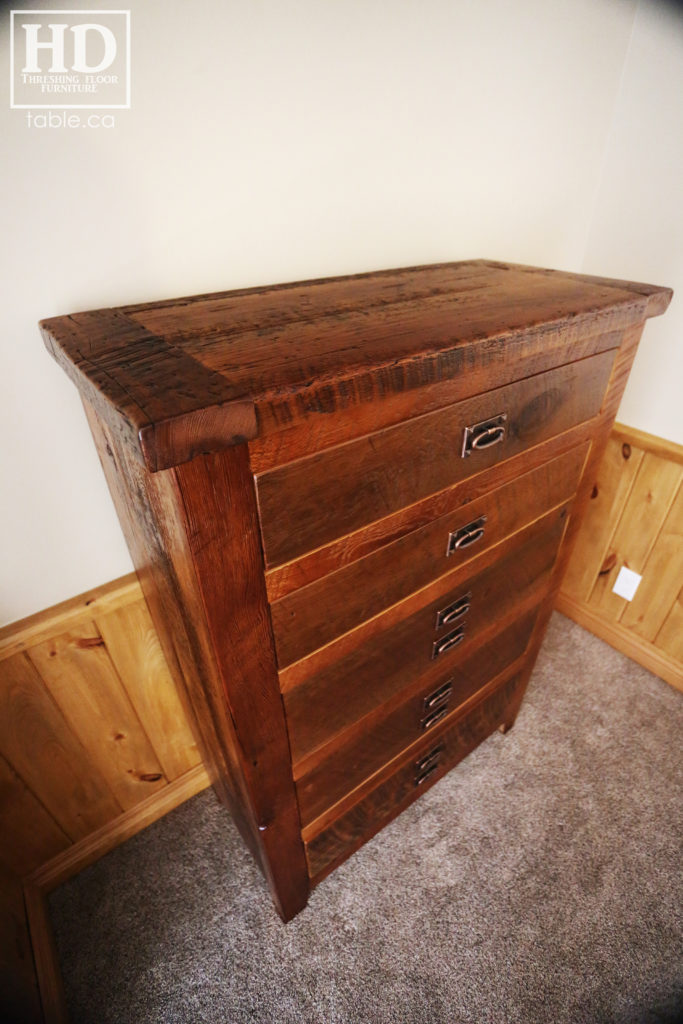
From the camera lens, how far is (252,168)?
2.46 ft

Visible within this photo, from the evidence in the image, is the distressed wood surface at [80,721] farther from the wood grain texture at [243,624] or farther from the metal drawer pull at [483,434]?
the metal drawer pull at [483,434]

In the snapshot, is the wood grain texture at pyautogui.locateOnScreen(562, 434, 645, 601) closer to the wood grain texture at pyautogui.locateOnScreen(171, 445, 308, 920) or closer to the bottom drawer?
the bottom drawer

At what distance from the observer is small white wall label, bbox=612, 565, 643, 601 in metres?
1.49

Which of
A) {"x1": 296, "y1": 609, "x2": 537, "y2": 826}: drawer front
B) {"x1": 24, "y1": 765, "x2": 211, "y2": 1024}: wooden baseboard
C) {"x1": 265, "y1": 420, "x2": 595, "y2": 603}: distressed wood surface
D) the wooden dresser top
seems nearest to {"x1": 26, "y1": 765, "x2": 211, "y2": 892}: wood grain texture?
{"x1": 24, "y1": 765, "x2": 211, "y2": 1024}: wooden baseboard

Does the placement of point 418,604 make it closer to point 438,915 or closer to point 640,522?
point 438,915

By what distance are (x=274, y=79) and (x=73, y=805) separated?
1415 millimetres

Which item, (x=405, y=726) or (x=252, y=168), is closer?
(x=252, y=168)

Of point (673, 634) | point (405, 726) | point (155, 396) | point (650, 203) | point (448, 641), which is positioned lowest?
point (673, 634)

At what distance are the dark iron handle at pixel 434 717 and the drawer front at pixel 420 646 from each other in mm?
111

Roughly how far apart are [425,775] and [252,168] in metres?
1.23

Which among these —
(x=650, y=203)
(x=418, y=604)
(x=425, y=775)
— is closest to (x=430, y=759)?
(x=425, y=775)

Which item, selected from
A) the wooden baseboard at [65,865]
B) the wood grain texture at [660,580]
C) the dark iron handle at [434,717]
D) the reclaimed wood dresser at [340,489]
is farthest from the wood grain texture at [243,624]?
the wood grain texture at [660,580]

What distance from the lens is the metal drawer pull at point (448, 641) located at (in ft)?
2.86

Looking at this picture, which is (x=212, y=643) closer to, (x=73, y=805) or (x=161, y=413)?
(x=161, y=413)
